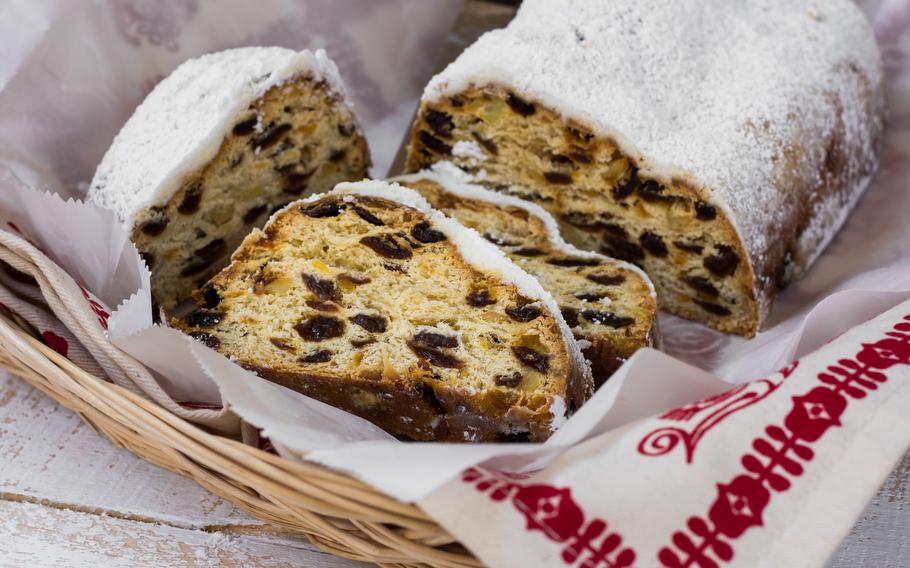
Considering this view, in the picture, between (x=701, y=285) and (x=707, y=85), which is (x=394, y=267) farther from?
(x=707, y=85)

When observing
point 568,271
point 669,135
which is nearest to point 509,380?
point 568,271

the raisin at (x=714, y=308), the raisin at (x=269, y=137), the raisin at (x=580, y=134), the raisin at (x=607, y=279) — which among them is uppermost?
the raisin at (x=269, y=137)

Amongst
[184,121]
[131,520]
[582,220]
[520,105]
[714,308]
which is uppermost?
[184,121]

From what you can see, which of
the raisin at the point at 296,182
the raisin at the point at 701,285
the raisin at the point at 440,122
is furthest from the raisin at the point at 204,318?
the raisin at the point at 701,285

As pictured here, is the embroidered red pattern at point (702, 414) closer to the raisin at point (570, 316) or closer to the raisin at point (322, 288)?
the raisin at point (570, 316)

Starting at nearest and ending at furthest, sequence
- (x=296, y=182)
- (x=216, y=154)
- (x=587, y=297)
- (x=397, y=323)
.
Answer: (x=397, y=323) < (x=587, y=297) < (x=216, y=154) < (x=296, y=182)

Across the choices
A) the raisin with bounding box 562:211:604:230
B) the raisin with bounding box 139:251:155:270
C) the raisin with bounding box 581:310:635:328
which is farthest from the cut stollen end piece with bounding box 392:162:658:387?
the raisin with bounding box 139:251:155:270
